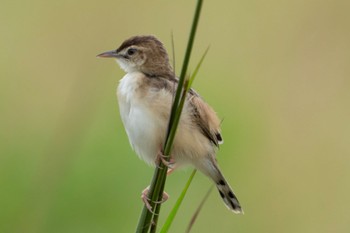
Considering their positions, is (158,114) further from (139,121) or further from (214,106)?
(214,106)

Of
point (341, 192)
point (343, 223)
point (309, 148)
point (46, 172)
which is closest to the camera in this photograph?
point (46, 172)

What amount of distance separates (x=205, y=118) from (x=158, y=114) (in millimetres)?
245

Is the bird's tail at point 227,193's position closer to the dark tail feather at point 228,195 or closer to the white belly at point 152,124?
A: the dark tail feather at point 228,195

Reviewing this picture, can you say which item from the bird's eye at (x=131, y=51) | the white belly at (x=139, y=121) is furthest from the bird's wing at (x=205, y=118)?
the bird's eye at (x=131, y=51)

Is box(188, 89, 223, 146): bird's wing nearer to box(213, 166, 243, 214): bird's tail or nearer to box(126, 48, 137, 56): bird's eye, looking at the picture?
box(213, 166, 243, 214): bird's tail

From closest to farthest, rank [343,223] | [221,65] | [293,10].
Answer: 1. [343,223]
2. [221,65]
3. [293,10]

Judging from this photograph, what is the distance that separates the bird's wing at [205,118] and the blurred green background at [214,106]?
0.53 meters

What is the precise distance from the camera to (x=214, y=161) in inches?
184

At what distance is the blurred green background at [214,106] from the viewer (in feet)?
21.3

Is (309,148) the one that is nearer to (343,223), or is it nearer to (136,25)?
(343,223)

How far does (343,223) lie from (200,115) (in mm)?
2673

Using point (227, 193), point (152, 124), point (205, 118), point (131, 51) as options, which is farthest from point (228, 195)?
point (131, 51)

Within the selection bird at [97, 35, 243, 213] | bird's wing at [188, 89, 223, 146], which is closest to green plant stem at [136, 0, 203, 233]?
bird at [97, 35, 243, 213]

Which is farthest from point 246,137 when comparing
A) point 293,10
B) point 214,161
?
point 214,161
